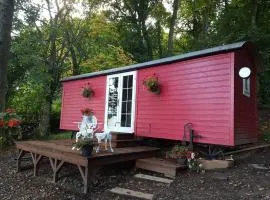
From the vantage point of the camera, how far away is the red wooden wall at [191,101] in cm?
631

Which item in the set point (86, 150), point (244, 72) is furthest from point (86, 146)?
point (244, 72)

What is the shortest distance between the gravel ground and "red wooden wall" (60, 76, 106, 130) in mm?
2817

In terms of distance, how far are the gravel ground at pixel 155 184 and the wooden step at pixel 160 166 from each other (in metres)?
0.17

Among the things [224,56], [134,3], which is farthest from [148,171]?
[134,3]

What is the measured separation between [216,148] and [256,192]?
201 centimetres

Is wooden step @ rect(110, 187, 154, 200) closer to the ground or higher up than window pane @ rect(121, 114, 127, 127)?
closer to the ground

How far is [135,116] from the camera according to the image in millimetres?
8477

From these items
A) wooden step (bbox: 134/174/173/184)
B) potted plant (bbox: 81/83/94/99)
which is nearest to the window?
wooden step (bbox: 134/174/173/184)

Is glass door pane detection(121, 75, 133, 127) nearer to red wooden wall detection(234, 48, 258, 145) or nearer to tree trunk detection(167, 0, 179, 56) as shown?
red wooden wall detection(234, 48, 258, 145)

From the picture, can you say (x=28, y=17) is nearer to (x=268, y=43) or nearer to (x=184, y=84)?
(x=184, y=84)

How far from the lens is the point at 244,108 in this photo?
7082 mm

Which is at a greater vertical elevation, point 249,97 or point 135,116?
point 249,97

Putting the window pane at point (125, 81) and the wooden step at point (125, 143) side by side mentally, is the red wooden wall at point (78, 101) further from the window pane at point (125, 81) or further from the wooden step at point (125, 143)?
the wooden step at point (125, 143)

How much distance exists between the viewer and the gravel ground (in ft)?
16.3
